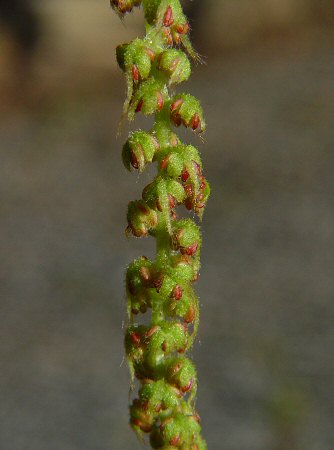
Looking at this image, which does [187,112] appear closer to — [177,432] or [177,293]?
[177,293]

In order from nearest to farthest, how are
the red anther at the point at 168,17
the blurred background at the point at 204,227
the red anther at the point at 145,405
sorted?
the red anther at the point at 168,17 < the red anther at the point at 145,405 < the blurred background at the point at 204,227

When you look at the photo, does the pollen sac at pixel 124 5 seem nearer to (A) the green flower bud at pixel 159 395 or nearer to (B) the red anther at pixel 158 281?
(B) the red anther at pixel 158 281

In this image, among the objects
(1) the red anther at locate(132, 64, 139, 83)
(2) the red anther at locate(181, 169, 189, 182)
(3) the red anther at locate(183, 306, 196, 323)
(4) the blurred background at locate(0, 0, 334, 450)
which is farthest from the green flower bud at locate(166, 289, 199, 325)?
(4) the blurred background at locate(0, 0, 334, 450)

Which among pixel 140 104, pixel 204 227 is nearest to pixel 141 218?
pixel 140 104

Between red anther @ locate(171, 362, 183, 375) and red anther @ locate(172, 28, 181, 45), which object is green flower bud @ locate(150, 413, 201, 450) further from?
red anther @ locate(172, 28, 181, 45)

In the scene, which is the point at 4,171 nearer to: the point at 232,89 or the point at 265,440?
the point at 232,89

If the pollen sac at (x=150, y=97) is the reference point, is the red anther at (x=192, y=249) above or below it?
below

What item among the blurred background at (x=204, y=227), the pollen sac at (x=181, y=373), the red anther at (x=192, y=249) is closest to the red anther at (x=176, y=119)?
the red anther at (x=192, y=249)
